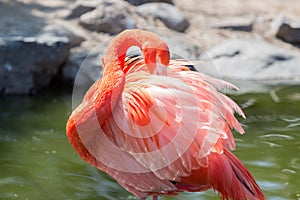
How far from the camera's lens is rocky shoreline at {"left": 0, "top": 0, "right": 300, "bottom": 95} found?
5.84 meters

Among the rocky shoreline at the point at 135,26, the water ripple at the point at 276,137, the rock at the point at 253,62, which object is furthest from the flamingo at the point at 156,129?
the rock at the point at 253,62

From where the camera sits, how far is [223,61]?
6535 mm

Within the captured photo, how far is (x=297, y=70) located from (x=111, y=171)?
375cm

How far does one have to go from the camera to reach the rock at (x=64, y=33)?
20.6 feet

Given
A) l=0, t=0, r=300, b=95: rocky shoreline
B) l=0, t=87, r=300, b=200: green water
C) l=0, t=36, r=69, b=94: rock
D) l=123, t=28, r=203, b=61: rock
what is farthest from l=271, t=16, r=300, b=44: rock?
l=0, t=36, r=69, b=94: rock

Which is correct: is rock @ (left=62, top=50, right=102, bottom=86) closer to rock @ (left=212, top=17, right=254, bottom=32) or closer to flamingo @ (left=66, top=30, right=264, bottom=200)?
rock @ (left=212, top=17, right=254, bottom=32)

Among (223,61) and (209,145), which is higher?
(209,145)

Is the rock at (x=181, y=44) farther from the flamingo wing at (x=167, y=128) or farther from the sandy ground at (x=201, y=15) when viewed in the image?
the flamingo wing at (x=167, y=128)

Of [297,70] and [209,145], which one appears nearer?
[209,145]

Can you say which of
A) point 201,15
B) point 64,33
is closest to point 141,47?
point 64,33

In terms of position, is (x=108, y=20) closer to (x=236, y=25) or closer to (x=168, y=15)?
(x=168, y=15)

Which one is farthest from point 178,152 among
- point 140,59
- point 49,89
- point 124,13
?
point 124,13

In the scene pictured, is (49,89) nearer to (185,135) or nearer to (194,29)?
(194,29)

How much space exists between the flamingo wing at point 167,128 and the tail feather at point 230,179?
7 centimetres
